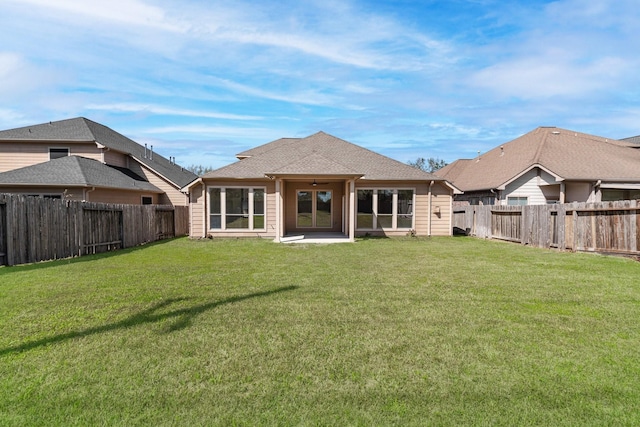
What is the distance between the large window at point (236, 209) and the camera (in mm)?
16656

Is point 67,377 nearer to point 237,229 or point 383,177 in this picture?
point 237,229

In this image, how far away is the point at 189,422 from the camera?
260 cm

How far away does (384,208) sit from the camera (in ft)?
57.2

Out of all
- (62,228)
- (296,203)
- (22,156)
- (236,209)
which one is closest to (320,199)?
(296,203)

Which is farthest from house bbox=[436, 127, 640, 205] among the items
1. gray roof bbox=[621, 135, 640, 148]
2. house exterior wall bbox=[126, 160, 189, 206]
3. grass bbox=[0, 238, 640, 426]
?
house exterior wall bbox=[126, 160, 189, 206]

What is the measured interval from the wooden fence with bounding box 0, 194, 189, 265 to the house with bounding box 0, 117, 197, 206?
206 inches

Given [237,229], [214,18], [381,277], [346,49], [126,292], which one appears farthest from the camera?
[237,229]

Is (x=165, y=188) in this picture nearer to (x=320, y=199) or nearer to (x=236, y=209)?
(x=236, y=209)

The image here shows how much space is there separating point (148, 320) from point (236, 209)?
1215 centimetres

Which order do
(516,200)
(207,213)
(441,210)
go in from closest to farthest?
1. (207,213)
2. (441,210)
3. (516,200)

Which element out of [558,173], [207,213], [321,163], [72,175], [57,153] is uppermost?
[57,153]

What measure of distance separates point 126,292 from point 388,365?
4922 mm

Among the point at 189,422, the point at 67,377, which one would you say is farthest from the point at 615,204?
the point at 67,377

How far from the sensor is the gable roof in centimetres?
1912
